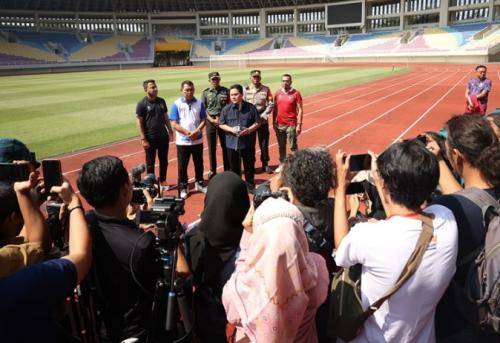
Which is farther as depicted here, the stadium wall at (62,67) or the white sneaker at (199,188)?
the stadium wall at (62,67)

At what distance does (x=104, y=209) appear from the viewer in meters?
2.45

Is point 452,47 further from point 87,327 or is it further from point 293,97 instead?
point 87,327

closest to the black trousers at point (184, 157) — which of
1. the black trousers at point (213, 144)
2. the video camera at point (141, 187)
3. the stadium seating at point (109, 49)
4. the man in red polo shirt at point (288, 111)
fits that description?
the black trousers at point (213, 144)

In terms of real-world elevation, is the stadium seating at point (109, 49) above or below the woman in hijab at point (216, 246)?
above

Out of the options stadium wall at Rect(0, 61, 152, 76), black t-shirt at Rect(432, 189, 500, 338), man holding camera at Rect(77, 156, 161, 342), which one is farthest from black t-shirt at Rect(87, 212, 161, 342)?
stadium wall at Rect(0, 61, 152, 76)

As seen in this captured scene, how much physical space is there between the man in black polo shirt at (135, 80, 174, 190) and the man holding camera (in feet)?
16.9

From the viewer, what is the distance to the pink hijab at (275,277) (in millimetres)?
1752

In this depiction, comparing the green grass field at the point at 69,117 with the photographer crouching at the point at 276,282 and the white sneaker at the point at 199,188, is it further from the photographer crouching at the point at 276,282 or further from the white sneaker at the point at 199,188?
the photographer crouching at the point at 276,282

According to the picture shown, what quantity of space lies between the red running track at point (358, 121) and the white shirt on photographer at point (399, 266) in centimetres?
464

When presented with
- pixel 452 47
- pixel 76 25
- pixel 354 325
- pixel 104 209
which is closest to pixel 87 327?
pixel 104 209

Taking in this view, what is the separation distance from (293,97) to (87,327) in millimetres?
6844

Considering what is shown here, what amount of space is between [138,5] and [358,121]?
6912cm

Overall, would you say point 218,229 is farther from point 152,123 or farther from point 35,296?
point 152,123

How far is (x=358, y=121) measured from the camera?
14.3 m
